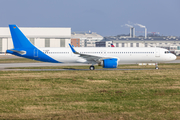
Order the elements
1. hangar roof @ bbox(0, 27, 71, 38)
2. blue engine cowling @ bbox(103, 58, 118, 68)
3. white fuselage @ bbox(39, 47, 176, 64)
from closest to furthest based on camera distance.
→ blue engine cowling @ bbox(103, 58, 118, 68)
white fuselage @ bbox(39, 47, 176, 64)
hangar roof @ bbox(0, 27, 71, 38)

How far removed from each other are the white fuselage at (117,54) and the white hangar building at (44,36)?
99007mm

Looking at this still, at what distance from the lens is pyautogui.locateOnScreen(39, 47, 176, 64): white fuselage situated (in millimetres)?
41656

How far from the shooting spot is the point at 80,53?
138 ft

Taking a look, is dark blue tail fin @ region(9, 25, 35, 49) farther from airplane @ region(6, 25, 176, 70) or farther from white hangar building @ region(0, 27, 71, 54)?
white hangar building @ region(0, 27, 71, 54)

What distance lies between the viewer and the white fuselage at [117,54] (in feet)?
137

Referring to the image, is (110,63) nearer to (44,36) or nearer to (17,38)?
(17,38)

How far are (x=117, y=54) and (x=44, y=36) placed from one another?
104 meters

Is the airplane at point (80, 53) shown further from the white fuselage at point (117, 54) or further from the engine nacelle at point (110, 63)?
the engine nacelle at point (110, 63)

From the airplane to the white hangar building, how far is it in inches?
3897

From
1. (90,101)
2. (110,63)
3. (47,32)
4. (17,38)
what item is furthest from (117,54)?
(47,32)

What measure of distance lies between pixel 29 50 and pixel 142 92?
25030 mm

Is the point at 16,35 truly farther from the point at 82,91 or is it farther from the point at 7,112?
the point at 7,112

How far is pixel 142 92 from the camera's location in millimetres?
21047

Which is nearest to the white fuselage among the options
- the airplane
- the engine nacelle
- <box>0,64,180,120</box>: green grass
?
the airplane
